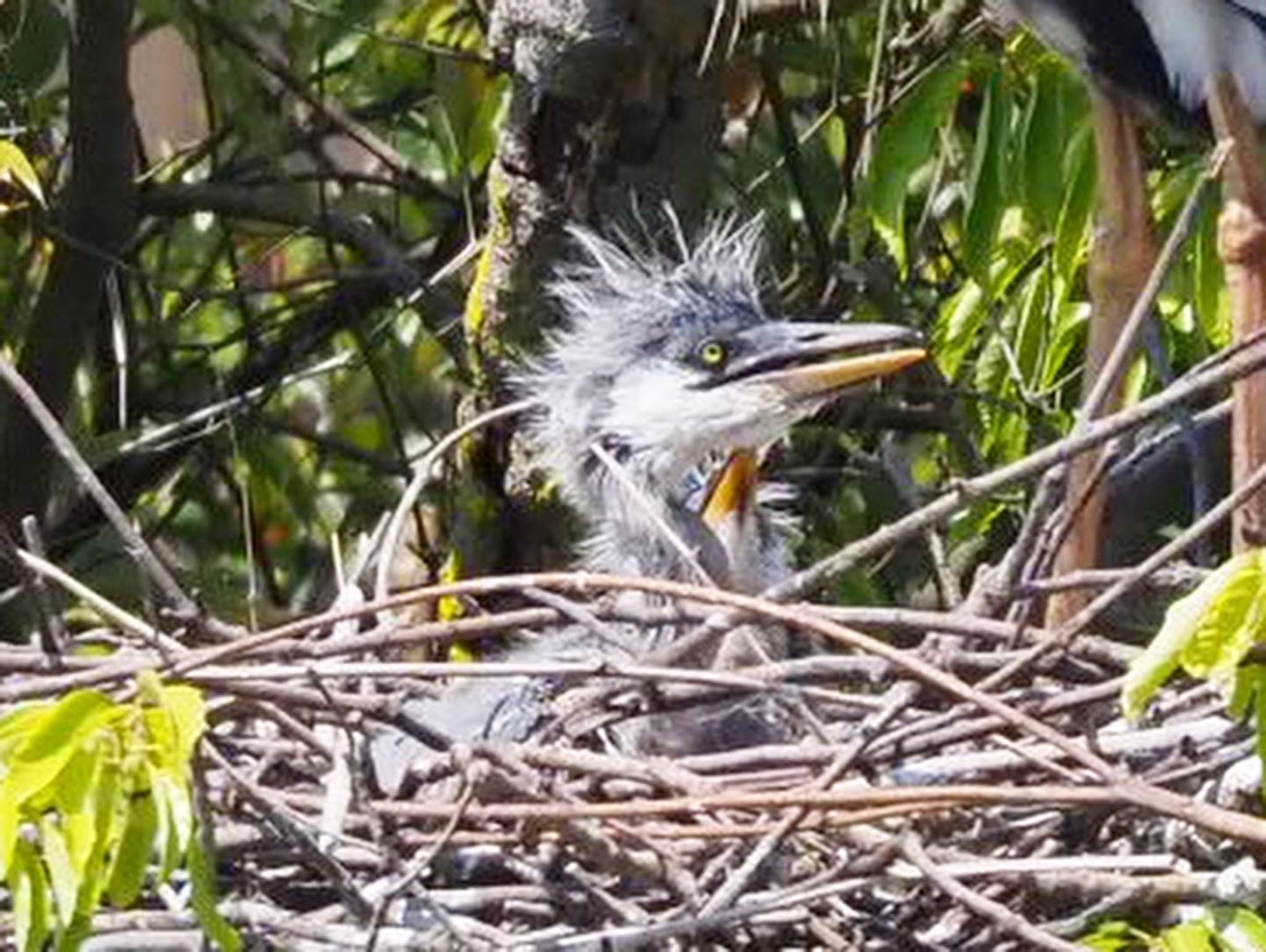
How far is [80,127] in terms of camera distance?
169 inches

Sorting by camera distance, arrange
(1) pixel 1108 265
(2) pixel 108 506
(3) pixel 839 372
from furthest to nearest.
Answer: (1) pixel 1108 265
(3) pixel 839 372
(2) pixel 108 506

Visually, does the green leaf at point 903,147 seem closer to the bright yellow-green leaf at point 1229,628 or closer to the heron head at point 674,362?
the heron head at point 674,362

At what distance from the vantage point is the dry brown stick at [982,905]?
8.83 ft

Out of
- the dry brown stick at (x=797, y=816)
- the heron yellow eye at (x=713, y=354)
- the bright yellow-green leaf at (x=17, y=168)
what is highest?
the bright yellow-green leaf at (x=17, y=168)

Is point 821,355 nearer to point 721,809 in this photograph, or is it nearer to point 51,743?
point 721,809

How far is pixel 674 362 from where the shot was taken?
3762 millimetres

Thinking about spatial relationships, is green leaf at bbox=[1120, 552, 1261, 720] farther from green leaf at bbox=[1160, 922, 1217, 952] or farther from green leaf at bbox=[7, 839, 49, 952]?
green leaf at bbox=[7, 839, 49, 952]

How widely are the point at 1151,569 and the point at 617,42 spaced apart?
1.10 meters

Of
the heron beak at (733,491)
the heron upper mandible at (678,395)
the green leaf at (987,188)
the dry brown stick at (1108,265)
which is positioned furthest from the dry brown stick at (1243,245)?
the heron beak at (733,491)

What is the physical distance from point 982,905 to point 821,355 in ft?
3.28

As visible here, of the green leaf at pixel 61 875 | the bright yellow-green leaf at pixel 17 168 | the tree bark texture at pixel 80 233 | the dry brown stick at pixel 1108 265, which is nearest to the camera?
the green leaf at pixel 61 875

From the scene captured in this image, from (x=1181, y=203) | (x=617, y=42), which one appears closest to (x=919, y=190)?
(x=1181, y=203)

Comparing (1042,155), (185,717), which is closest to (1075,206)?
(1042,155)

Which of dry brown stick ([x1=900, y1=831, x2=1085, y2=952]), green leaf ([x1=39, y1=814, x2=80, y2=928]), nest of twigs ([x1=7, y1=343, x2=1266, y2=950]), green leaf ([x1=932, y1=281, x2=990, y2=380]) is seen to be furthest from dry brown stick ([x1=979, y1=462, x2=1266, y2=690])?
green leaf ([x1=932, y1=281, x2=990, y2=380])
